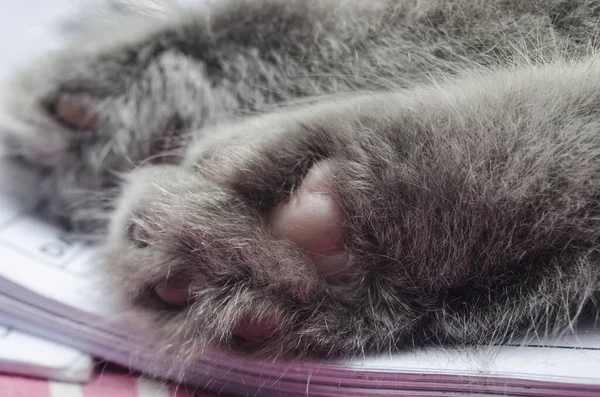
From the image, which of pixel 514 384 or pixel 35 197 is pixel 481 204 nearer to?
pixel 514 384

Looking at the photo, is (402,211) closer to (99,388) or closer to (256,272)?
(256,272)

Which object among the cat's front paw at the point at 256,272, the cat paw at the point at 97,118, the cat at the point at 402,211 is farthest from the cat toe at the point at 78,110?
the cat's front paw at the point at 256,272

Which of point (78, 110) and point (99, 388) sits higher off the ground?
point (78, 110)

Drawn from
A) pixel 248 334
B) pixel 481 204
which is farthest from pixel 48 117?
pixel 481 204

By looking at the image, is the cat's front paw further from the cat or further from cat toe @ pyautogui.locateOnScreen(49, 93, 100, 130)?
cat toe @ pyautogui.locateOnScreen(49, 93, 100, 130)

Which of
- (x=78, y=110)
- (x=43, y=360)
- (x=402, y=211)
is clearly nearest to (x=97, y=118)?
A: (x=78, y=110)

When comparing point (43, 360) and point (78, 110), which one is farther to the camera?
point (78, 110)
